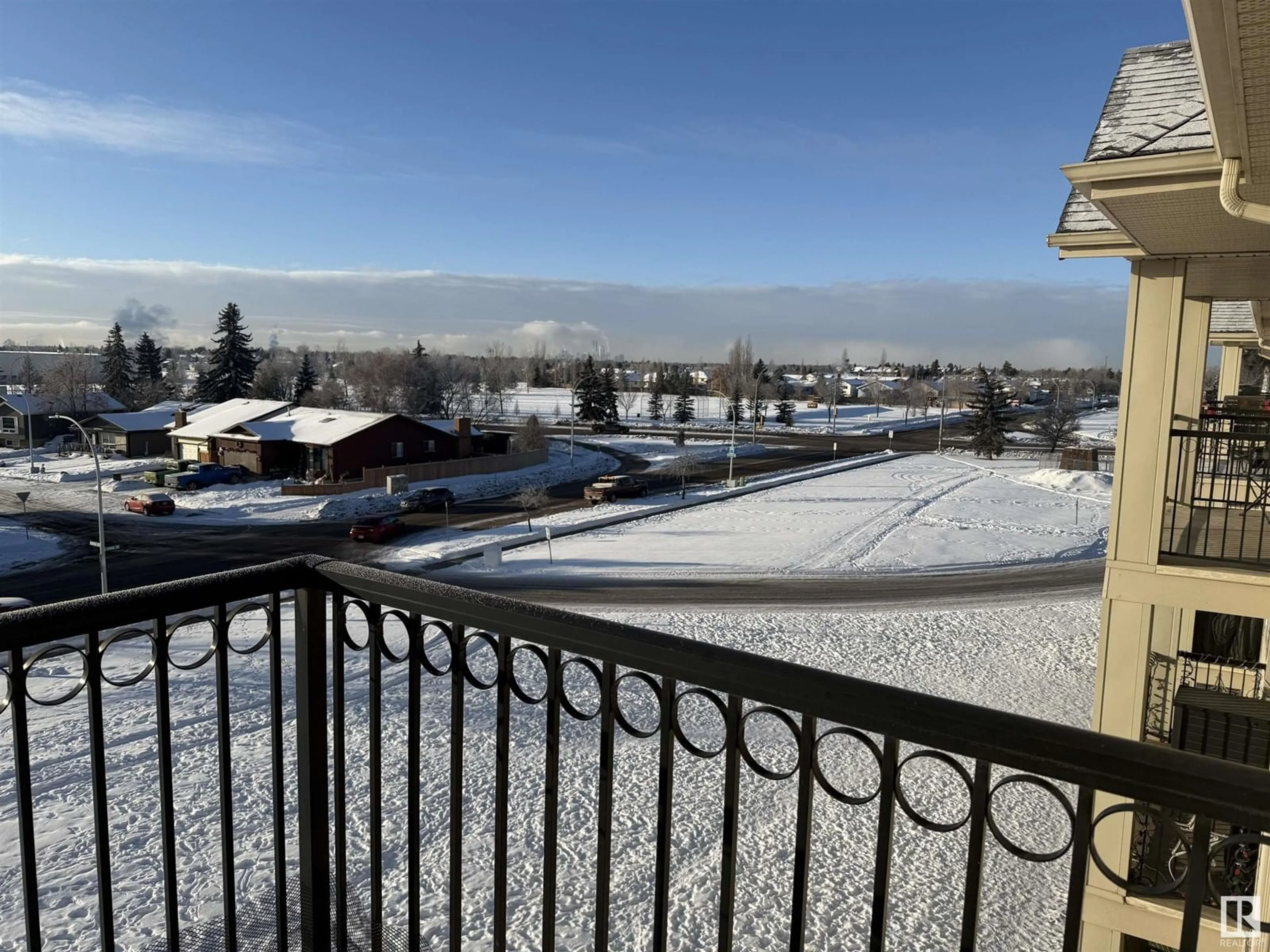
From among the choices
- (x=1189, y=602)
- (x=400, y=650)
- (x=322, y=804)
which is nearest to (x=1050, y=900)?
(x=1189, y=602)

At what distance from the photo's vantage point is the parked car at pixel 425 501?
32.0 metres

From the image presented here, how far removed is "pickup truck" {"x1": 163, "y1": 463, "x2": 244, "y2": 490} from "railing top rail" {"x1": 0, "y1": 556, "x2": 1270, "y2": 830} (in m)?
37.6

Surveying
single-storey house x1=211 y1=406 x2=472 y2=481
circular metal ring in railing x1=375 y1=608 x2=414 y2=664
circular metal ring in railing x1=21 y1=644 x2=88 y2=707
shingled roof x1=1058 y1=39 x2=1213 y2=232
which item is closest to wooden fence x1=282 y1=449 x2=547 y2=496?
single-storey house x1=211 y1=406 x2=472 y2=481

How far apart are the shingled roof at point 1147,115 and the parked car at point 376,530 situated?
23777mm

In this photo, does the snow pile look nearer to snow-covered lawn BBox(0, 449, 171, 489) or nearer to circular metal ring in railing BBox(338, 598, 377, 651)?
circular metal ring in railing BBox(338, 598, 377, 651)

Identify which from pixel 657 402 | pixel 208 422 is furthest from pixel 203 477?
pixel 657 402

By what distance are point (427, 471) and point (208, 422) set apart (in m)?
11.9

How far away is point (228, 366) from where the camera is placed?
55906mm

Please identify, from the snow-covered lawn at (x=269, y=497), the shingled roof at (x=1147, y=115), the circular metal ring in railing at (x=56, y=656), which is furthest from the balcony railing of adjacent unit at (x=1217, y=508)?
the snow-covered lawn at (x=269, y=497)

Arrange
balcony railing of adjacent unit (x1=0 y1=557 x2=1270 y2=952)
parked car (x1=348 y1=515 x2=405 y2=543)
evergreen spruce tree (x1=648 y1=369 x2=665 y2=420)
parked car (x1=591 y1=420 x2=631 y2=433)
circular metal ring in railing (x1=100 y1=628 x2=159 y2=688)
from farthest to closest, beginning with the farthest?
evergreen spruce tree (x1=648 y1=369 x2=665 y2=420) < parked car (x1=591 y1=420 x2=631 y2=433) < parked car (x1=348 y1=515 x2=405 y2=543) < circular metal ring in railing (x1=100 y1=628 x2=159 y2=688) < balcony railing of adjacent unit (x1=0 y1=557 x2=1270 y2=952)

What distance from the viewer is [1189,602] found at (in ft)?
17.6

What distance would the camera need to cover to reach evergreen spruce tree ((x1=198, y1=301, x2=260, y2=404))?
55.6m

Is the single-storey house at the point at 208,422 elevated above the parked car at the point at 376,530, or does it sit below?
above

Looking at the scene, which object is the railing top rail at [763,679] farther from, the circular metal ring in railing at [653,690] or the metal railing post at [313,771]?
the metal railing post at [313,771]
